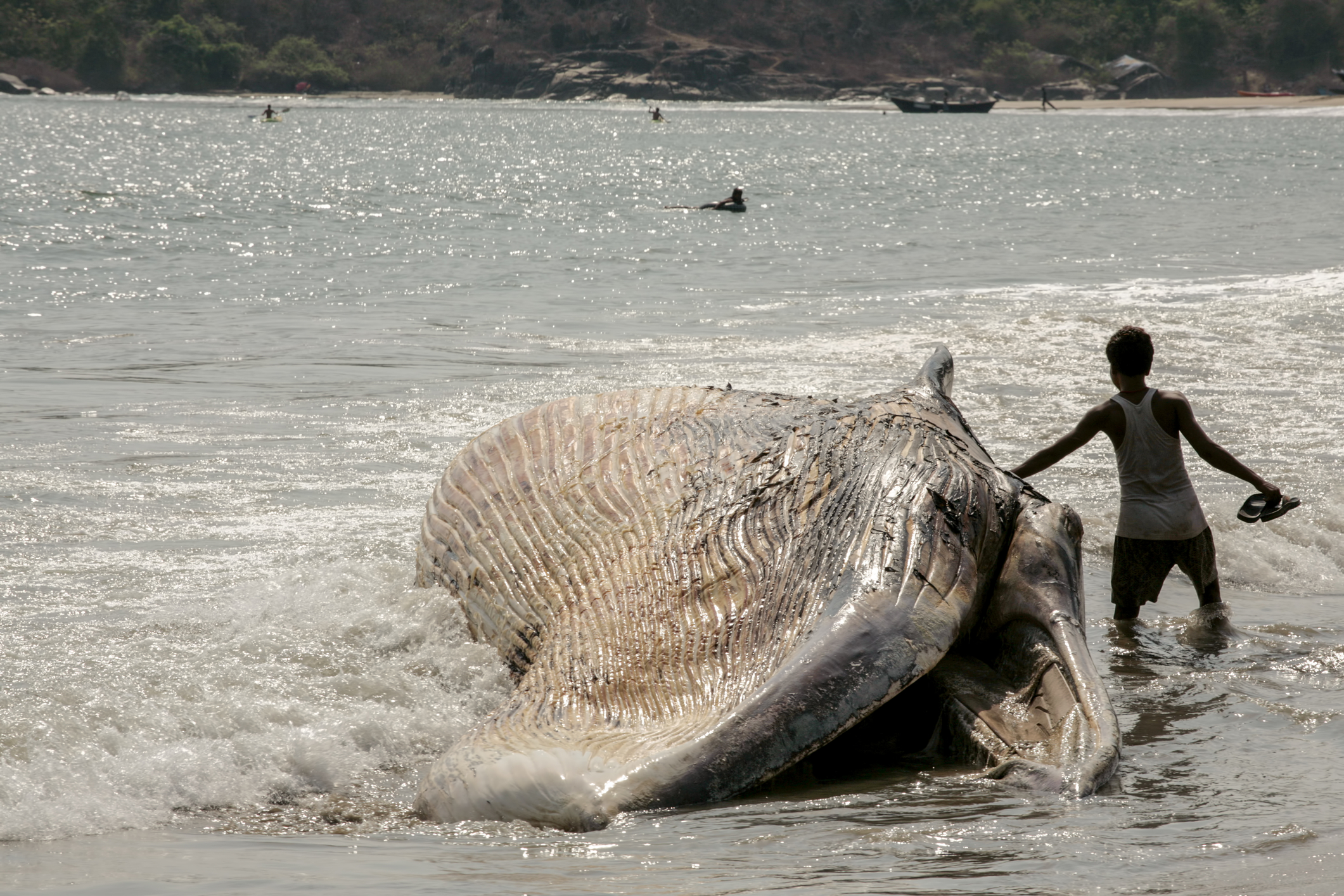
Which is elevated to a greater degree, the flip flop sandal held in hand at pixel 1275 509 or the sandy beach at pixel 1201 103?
the sandy beach at pixel 1201 103

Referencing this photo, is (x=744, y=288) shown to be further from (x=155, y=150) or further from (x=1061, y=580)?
(x=155, y=150)

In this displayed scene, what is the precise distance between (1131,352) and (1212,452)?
0.55 metres

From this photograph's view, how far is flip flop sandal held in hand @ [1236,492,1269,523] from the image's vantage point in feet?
17.8

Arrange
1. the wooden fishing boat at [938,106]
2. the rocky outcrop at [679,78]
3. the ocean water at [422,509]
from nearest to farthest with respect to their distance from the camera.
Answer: the ocean water at [422,509] < the wooden fishing boat at [938,106] < the rocky outcrop at [679,78]

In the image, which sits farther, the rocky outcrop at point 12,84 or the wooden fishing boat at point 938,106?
the rocky outcrop at point 12,84

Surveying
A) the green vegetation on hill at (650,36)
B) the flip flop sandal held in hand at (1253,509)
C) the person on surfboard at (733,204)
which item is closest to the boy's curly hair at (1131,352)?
the flip flop sandal held in hand at (1253,509)

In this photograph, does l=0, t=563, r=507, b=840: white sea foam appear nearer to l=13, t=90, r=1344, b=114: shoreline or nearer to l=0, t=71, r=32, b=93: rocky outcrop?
l=13, t=90, r=1344, b=114: shoreline

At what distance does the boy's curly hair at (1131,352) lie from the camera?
5.63 metres

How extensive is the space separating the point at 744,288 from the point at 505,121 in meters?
92.2

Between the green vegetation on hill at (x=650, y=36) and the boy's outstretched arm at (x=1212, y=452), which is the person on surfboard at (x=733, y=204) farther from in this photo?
the green vegetation on hill at (x=650, y=36)

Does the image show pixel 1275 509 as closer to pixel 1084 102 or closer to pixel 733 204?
pixel 733 204

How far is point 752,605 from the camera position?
12.0 feet

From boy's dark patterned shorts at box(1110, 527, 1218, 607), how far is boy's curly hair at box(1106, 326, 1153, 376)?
2.27 ft

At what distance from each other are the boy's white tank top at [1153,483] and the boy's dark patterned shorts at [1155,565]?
3cm
